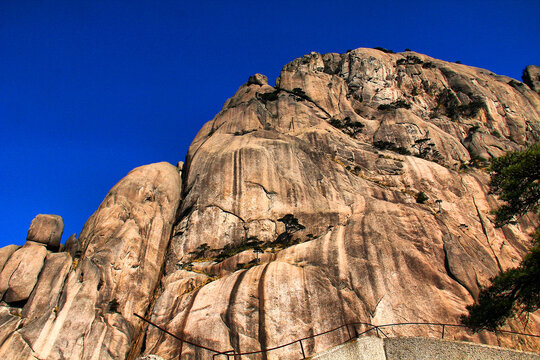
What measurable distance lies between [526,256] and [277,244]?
1819 centimetres

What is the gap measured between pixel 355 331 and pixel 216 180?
18934 mm

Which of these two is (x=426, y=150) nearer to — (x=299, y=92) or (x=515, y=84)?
(x=299, y=92)

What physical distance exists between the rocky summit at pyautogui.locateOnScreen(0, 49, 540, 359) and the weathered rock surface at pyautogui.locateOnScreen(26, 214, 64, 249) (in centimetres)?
12

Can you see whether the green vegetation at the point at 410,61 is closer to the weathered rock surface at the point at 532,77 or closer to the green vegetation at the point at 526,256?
the weathered rock surface at the point at 532,77

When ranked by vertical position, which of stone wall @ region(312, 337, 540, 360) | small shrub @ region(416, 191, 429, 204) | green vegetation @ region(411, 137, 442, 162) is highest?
green vegetation @ region(411, 137, 442, 162)

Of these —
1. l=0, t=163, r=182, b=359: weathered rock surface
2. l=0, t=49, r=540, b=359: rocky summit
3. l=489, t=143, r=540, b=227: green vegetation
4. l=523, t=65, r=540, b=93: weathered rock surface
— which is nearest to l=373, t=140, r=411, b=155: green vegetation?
l=0, t=49, r=540, b=359: rocky summit

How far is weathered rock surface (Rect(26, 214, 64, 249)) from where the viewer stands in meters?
32.8

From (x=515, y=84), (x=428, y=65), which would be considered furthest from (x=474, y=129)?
(x=515, y=84)

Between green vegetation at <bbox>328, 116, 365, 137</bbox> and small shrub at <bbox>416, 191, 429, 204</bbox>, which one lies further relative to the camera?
green vegetation at <bbox>328, 116, 365, 137</bbox>

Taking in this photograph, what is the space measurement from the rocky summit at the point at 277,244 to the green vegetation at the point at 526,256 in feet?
12.4

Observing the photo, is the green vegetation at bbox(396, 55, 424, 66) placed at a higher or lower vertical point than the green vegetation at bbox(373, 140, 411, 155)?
higher

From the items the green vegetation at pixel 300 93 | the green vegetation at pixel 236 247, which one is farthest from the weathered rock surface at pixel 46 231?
the green vegetation at pixel 300 93

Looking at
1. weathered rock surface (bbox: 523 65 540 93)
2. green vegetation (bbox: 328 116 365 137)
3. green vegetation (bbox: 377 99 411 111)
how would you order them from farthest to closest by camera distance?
weathered rock surface (bbox: 523 65 540 93)
green vegetation (bbox: 377 99 411 111)
green vegetation (bbox: 328 116 365 137)

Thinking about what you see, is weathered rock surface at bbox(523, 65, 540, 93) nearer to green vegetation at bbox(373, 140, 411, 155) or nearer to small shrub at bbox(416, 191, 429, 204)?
green vegetation at bbox(373, 140, 411, 155)
